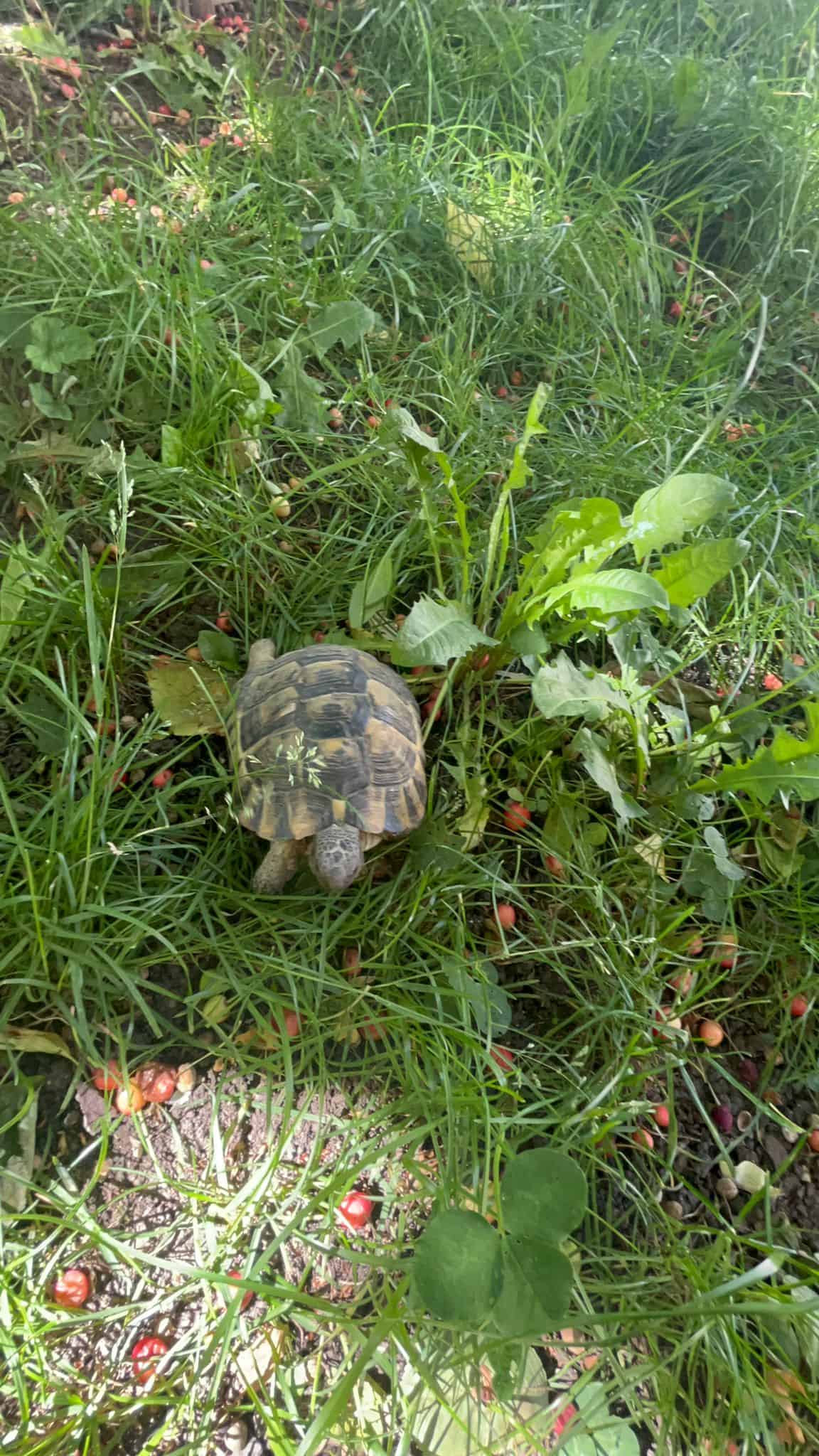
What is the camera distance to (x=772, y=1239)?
164cm

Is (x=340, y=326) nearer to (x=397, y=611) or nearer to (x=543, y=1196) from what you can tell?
(x=397, y=611)

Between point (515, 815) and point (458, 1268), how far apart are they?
1003mm

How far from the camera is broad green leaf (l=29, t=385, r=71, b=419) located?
2.16 meters

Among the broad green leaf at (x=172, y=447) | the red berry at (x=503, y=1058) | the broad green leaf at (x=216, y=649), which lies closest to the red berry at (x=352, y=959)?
the red berry at (x=503, y=1058)

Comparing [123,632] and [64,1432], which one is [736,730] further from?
[64,1432]

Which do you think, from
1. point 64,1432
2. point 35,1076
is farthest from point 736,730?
point 64,1432

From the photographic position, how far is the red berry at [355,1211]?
1.57 meters

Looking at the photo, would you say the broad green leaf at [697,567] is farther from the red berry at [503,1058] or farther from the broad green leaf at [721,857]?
the red berry at [503,1058]

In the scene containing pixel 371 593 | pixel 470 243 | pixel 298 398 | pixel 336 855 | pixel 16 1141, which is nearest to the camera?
pixel 16 1141

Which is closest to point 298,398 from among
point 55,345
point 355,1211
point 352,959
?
point 55,345

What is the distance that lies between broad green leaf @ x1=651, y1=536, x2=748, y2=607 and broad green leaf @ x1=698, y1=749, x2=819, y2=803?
0.43 m

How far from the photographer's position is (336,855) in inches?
66.6

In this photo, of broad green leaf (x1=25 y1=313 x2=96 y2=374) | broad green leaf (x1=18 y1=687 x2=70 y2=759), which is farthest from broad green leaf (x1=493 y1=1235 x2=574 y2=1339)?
broad green leaf (x1=25 y1=313 x2=96 y2=374)

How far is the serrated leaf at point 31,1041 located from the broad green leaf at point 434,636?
1.10 metres
